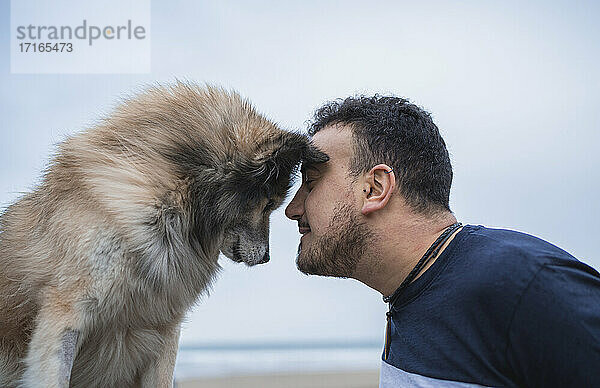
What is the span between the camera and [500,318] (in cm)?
121

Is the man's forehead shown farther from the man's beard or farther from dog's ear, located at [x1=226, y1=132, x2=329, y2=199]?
the man's beard

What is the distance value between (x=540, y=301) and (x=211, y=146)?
939mm

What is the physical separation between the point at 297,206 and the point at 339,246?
8.0 inches

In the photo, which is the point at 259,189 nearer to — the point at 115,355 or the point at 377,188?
the point at 377,188

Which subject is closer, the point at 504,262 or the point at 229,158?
the point at 504,262

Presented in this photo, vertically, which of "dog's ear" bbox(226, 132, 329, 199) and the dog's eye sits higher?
"dog's ear" bbox(226, 132, 329, 199)

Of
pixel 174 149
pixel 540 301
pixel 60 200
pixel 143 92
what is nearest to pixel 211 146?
pixel 174 149

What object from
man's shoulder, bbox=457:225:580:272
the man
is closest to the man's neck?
the man

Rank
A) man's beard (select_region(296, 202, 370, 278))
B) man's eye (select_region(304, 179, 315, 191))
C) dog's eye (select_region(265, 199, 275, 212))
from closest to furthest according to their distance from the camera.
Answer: man's beard (select_region(296, 202, 370, 278)) → man's eye (select_region(304, 179, 315, 191)) → dog's eye (select_region(265, 199, 275, 212))

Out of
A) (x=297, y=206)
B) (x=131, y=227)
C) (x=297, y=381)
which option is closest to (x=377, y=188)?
(x=297, y=206)

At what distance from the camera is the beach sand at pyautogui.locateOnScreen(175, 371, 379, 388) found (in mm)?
3320

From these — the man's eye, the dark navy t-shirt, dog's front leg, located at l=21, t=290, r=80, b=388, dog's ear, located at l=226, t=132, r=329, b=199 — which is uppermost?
dog's ear, located at l=226, t=132, r=329, b=199

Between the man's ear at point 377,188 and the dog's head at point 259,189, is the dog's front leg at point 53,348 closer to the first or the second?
the dog's head at point 259,189

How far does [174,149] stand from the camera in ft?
5.31
